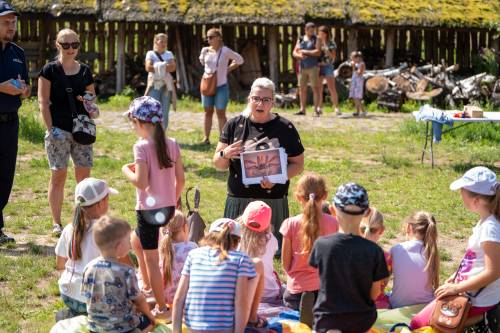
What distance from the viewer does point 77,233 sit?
229 inches

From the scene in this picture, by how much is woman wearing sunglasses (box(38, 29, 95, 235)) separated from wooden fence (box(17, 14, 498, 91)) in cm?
1162

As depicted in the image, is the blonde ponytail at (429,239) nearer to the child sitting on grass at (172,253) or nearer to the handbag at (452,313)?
the handbag at (452,313)

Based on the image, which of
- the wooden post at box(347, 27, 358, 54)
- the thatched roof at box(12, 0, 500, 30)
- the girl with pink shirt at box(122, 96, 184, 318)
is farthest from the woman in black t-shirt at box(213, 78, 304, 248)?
the wooden post at box(347, 27, 358, 54)

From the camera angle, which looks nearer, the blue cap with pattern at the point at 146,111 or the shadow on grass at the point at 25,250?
the blue cap with pattern at the point at 146,111

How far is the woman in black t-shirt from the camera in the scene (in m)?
7.11

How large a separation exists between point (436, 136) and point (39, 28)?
38.4ft

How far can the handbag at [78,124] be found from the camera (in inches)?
320

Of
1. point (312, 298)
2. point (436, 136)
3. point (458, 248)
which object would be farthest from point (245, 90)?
point (312, 298)

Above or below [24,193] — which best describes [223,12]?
above

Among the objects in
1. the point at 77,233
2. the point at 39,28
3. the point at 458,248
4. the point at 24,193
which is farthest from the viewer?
the point at 39,28

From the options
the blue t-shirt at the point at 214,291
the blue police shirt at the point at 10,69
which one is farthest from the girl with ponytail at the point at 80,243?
the blue police shirt at the point at 10,69

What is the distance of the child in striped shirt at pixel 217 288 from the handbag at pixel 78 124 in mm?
3076

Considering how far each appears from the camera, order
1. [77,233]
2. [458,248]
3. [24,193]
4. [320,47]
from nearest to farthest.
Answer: [77,233] < [458,248] < [24,193] < [320,47]

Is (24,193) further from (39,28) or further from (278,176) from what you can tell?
(39,28)
